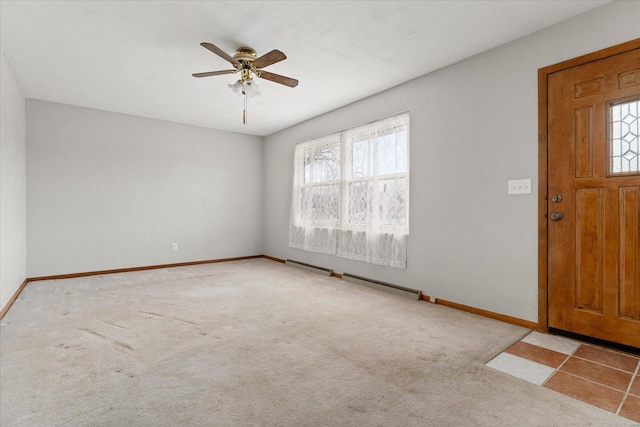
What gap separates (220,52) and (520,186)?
2872 millimetres

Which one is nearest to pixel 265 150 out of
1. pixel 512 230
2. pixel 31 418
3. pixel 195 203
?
pixel 195 203

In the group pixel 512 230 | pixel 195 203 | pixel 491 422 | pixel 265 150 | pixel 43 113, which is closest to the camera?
pixel 491 422

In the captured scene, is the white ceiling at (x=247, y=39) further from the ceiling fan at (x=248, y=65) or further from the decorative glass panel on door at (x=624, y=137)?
the decorative glass panel on door at (x=624, y=137)

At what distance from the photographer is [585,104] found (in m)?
2.39

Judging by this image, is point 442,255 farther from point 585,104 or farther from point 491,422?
point 491,422

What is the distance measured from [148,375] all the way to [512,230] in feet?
10.0

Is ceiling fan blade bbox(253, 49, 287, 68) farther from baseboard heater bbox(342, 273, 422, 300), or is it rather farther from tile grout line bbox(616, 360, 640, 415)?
tile grout line bbox(616, 360, 640, 415)

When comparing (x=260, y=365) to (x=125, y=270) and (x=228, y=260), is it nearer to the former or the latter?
(x=125, y=270)

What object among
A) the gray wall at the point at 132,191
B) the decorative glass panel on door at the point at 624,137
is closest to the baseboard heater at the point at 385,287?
the decorative glass panel on door at the point at 624,137

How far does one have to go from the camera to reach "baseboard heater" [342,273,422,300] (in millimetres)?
3578

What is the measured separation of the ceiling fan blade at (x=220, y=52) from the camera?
254cm

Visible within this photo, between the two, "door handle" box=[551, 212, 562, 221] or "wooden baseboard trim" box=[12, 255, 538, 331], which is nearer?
"door handle" box=[551, 212, 562, 221]

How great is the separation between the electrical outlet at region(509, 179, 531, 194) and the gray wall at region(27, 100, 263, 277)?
4.90m

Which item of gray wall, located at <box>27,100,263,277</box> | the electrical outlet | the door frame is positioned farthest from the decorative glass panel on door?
gray wall, located at <box>27,100,263,277</box>
